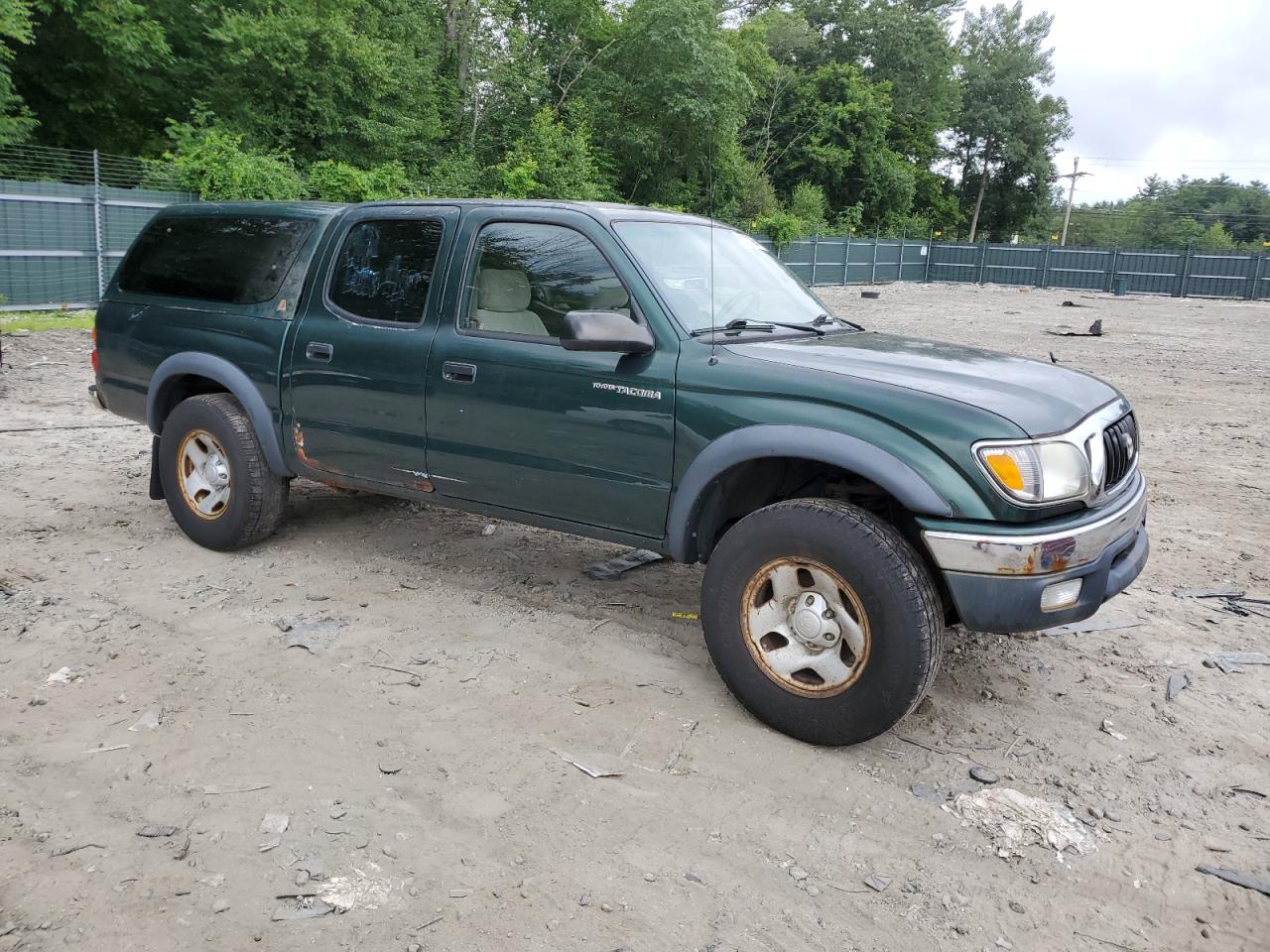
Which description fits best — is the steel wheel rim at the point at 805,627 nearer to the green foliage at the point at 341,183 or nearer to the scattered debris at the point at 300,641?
the scattered debris at the point at 300,641

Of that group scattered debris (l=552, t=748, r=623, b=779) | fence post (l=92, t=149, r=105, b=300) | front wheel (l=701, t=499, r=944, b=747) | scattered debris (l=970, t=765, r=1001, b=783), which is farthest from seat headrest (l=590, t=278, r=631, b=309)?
fence post (l=92, t=149, r=105, b=300)

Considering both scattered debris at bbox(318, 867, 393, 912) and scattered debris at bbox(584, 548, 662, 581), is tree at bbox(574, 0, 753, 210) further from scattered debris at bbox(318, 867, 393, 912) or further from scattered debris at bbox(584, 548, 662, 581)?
scattered debris at bbox(318, 867, 393, 912)

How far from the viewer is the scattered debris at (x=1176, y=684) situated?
4312 mm

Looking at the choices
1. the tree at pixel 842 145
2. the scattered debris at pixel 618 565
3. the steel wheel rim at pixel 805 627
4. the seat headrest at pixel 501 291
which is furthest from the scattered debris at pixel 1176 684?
the tree at pixel 842 145

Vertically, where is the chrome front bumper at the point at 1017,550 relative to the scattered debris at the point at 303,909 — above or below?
above

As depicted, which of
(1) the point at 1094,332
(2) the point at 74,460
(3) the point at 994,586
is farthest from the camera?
(1) the point at 1094,332

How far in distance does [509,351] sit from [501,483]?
588mm

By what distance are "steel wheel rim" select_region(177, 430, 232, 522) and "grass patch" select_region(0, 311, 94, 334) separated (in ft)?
36.2

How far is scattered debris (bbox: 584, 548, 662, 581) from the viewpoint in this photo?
5594 millimetres

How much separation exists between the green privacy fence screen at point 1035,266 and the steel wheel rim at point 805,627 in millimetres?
37466

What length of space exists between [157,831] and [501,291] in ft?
8.43

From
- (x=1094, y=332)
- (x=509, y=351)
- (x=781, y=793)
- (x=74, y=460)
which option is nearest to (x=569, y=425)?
(x=509, y=351)

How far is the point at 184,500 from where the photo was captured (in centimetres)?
584

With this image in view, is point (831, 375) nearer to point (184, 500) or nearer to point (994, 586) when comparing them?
point (994, 586)
